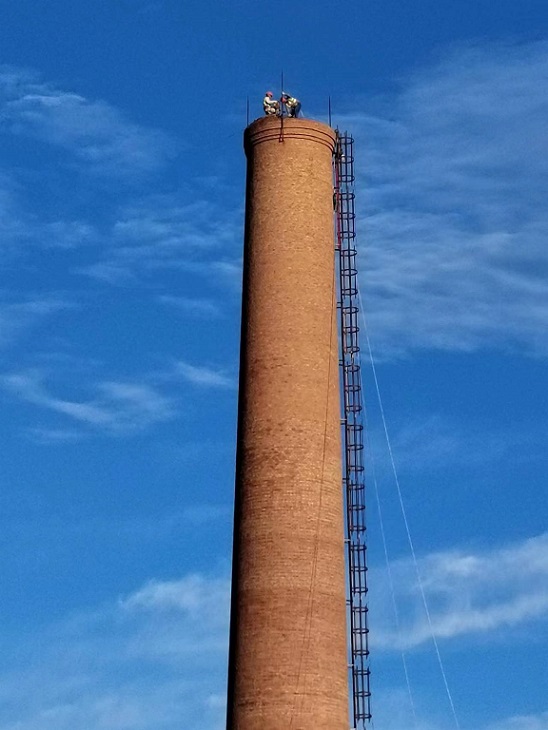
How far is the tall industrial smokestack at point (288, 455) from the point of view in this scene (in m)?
36.2

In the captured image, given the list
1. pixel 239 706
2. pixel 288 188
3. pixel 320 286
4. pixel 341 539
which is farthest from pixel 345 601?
pixel 288 188

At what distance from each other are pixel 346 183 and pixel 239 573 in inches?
474

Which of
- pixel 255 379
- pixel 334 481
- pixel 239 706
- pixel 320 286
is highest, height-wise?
pixel 320 286

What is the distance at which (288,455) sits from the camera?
37656 mm

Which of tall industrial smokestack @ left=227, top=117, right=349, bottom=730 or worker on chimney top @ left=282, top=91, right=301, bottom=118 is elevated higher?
worker on chimney top @ left=282, top=91, right=301, bottom=118

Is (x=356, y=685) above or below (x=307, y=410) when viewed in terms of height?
below

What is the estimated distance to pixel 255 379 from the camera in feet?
127

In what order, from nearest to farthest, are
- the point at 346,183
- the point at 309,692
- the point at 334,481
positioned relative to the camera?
the point at 309,692
the point at 334,481
the point at 346,183

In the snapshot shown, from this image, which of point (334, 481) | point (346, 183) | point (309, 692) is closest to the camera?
point (309, 692)

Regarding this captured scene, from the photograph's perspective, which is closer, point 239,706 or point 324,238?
point 239,706

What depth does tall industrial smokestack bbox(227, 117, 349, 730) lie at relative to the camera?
36156 mm

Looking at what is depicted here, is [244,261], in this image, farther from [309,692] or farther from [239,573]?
[309,692]

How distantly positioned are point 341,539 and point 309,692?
416 centimetres

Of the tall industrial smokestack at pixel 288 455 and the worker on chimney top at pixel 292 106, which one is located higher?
the worker on chimney top at pixel 292 106
